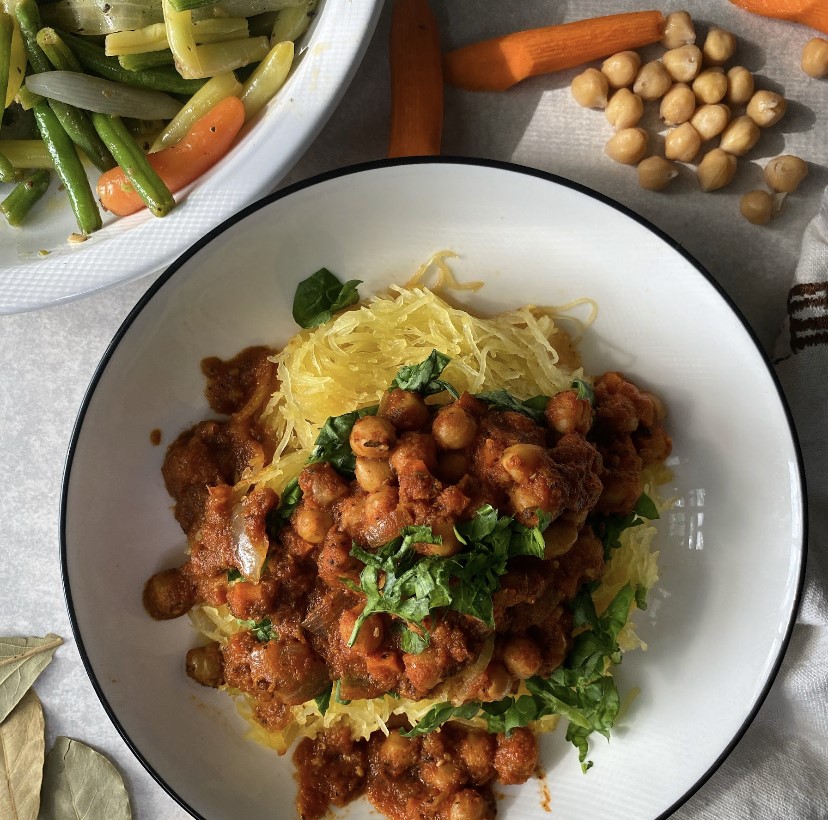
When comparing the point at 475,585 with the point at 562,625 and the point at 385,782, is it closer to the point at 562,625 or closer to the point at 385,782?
the point at 562,625

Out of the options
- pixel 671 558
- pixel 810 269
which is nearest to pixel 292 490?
pixel 671 558

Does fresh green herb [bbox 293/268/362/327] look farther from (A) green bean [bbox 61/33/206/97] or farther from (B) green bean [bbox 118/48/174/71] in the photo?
(B) green bean [bbox 118/48/174/71]

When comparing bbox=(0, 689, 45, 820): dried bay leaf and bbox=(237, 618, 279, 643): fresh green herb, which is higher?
bbox=(237, 618, 279, 643): fresh green herb

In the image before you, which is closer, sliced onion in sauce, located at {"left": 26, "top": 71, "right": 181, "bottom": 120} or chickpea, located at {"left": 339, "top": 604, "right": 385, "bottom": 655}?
chickpea, located at {"left": 339, "top": 604, "right": 385, "bottom": 655}

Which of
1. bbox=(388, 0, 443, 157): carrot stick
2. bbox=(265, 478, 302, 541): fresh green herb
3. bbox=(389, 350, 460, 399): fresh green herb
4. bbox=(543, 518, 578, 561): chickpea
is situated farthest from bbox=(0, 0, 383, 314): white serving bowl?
bbox=(543, 518, 578, 561): chickpea


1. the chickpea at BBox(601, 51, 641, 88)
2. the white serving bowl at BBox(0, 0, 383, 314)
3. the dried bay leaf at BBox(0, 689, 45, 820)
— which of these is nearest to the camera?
the white serving bowl at BBox(0, 0, 383, 314)

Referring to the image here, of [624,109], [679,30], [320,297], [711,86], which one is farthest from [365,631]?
[679,30]
